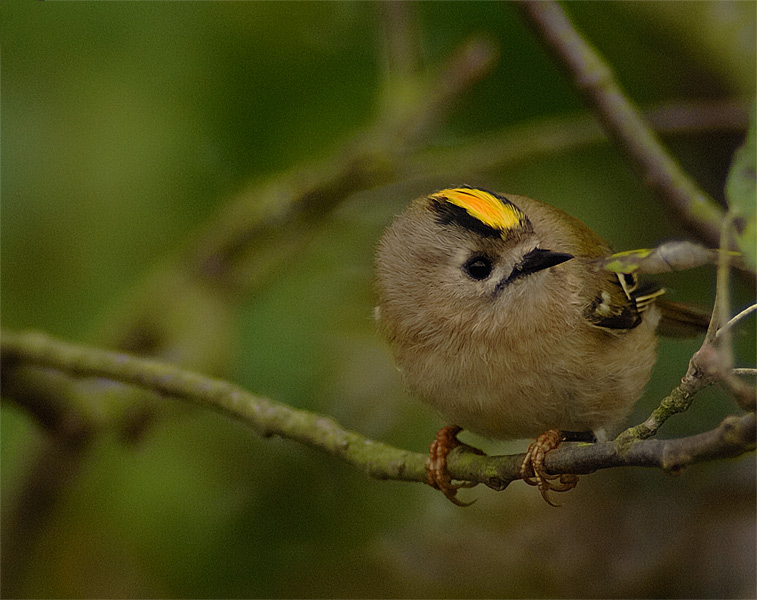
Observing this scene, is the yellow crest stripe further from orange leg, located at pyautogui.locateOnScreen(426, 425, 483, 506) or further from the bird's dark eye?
orange leg, located at pyautogui.locateOnScreen(426, 425, 483, 506)

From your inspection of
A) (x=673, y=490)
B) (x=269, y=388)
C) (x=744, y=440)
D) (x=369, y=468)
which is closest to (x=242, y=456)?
(x=269, y=388)

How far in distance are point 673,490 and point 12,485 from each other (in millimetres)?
2069

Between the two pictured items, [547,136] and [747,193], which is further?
[547,136]

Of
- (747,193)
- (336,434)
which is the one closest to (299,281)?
(336,434)

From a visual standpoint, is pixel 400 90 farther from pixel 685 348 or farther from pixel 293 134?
pixel 685 348

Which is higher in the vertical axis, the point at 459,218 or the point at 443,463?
the point at 459,218

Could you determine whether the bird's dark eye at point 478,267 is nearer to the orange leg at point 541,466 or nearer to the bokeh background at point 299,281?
the orange leg at point 541,466

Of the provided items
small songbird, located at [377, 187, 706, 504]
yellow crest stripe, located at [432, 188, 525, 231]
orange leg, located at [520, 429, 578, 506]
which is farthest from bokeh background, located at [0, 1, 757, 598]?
yellow crest stripe, located at [432, 188, 525, 231]

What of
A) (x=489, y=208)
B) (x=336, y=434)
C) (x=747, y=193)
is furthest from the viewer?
(x=489, y=208)

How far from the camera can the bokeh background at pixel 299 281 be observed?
7.52ft

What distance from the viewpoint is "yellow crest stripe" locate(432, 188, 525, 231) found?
1.66 metres

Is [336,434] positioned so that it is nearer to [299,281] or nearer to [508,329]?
[508,329]

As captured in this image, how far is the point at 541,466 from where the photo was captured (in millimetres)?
1270

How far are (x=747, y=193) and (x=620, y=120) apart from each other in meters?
1.19
